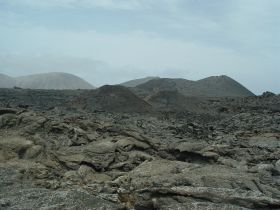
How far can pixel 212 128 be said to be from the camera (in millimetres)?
22312

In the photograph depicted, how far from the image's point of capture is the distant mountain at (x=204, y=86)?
4516 centimetres

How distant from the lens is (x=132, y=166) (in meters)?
13.0

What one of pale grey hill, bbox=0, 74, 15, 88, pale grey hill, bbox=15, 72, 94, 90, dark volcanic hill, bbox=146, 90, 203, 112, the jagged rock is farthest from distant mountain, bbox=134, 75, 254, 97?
pale grey hill, bbox=0, 74, 15, 88

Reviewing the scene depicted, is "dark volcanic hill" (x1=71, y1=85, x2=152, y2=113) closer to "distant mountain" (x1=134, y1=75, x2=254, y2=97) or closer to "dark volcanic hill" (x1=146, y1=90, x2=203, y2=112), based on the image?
"dark volcanic hill" (x1=146, y1=90, x2=203, y2=112)

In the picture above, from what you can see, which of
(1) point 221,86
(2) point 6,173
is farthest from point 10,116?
(1) point 221,86

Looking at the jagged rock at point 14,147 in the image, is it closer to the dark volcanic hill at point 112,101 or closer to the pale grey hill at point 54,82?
the dark volcanic hill at point 112,101

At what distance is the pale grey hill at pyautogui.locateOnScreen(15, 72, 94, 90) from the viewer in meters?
87.6

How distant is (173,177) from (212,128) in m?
12.7

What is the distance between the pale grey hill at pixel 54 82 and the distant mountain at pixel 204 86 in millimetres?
40157

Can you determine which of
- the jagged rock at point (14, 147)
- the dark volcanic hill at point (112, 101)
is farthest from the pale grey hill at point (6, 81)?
the jagged rock at point (14, 147)

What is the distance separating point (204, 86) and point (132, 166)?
3676cm

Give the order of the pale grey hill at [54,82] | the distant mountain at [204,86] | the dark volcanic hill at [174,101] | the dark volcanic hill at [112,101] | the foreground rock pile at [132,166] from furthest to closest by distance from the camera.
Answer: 1. the pale grey hill at [54,82]
2. the distant mountain at [204,86]
3. the dark volcanic hill at [174,101]
4. the dark volcanic hill at [112,101]
5. the foreground rock pile at [132,166]

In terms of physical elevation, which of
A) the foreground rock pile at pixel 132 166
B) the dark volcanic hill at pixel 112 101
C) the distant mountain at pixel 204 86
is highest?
the distant mountain at pixel 204 86

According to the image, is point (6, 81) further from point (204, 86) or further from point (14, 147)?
point (14, 147)
